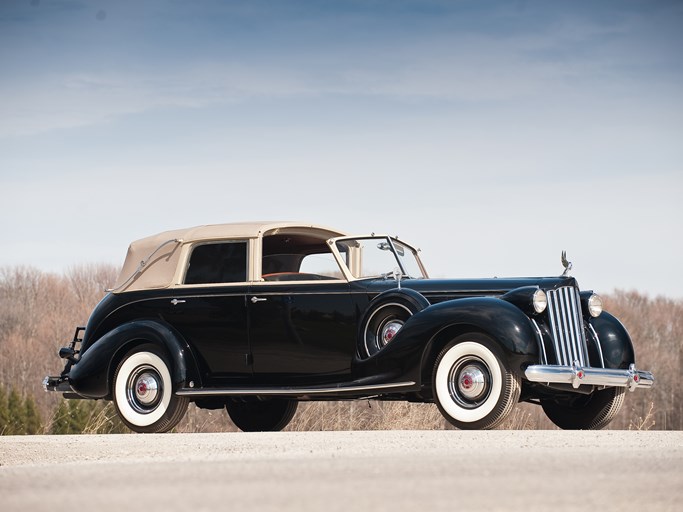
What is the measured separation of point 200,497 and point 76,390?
7.36 m

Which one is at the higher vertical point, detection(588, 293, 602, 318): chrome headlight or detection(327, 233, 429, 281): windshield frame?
detection(327, 233, 429, 281): windshield frame

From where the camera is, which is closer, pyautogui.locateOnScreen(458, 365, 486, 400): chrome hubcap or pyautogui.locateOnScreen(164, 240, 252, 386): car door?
pyautogui.locateOnScreen(458, 365, 486, 400): chrome hubcap

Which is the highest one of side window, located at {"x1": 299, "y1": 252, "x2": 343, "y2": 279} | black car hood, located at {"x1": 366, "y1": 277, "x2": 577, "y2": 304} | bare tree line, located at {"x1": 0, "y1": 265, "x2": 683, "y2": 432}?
side window, located at {"x1": 299, "y1": 252, "x2": 343, "y2": 279}

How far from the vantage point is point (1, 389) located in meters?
40.3

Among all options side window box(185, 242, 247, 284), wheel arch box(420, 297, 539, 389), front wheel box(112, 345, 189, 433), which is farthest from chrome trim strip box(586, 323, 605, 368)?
front wheel box(112, 345, 189, 433)

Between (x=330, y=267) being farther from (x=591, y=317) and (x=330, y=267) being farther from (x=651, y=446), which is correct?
(x=651, y=446)

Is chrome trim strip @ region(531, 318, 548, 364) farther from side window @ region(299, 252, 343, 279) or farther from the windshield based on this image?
side window @ region(299, 252, 343, 279)

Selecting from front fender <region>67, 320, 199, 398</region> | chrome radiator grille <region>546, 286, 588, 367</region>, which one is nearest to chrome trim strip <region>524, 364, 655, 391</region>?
chrome radiator grille <region>546, 286, 588, 367</region>

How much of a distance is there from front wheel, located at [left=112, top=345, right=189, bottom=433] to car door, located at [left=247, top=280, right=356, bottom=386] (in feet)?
3.28

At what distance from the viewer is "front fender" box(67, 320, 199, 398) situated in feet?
39.5

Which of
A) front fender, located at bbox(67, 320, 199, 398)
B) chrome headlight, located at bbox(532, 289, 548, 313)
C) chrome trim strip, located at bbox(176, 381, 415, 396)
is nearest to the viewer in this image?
chrome headlight, located at bbox(532, 289, 548, 313)

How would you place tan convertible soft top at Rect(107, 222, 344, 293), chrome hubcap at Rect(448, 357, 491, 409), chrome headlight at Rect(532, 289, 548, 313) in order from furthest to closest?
tan convertible soft top at Rect(107, 222, 344, 293) < chrome headlight at Rect(532, 289, 548, 313) < chrome hubcap at Rect(448, 357, 491, 409)

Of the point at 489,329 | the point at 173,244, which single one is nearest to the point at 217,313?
the point at 173,244

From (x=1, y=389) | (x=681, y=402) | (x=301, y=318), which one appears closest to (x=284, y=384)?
(x=301, y=318)
